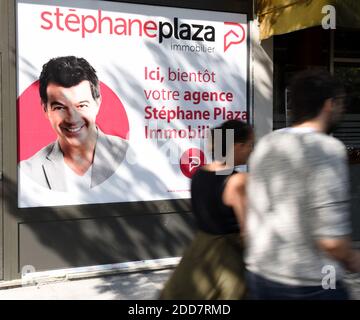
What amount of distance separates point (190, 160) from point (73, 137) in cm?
147

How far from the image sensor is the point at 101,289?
16.6ft

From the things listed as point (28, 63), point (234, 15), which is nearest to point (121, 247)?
point (28, 63)

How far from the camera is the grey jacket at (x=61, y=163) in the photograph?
5.23m

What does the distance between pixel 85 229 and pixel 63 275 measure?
1.81 ft

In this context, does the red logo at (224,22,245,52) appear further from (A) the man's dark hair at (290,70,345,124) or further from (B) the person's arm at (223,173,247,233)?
(A) the man's dark hair at (290,70,345,124)

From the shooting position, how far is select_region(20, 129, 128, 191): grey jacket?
523 centimetres

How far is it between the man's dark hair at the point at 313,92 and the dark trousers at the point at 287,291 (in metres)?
0.71

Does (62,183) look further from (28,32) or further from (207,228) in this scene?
(207,228)

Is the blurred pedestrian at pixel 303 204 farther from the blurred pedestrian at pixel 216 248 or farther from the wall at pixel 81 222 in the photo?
the wall at pixel 81 222

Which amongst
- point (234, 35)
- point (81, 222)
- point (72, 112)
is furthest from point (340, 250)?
point (234, 35)

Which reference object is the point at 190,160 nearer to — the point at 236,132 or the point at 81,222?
the point at 81,222

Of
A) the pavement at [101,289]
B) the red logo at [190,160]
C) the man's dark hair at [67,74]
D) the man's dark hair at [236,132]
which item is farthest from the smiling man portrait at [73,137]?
the man's dark hair at [236,132]

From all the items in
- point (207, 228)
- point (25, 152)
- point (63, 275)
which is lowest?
point (63, 275)

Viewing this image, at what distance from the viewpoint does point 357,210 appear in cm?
696
